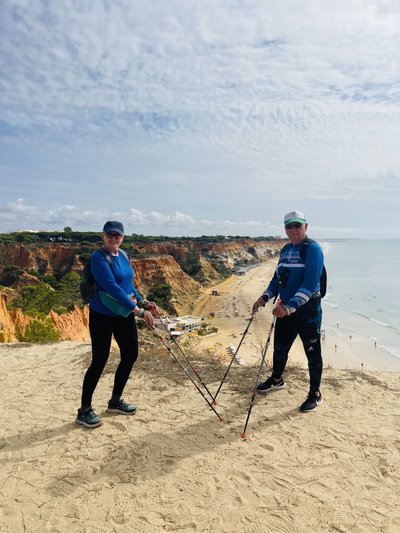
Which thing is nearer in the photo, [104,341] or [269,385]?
[104,341]

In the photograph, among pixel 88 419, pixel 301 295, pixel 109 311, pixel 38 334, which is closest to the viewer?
pixel 109 311

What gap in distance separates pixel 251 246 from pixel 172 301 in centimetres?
7638

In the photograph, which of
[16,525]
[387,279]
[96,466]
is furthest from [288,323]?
[387,279]

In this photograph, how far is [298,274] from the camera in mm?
4348

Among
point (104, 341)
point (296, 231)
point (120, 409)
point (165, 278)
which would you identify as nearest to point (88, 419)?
point (120, 409)

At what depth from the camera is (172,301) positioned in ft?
142

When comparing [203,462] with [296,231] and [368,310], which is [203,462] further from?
[368,310]

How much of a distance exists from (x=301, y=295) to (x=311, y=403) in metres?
1.62

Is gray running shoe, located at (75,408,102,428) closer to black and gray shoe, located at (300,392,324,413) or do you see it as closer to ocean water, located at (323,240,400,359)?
black and gray shoe, located at (300,392,324,413)

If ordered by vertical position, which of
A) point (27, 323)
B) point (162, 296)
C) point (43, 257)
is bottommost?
point (162, 296)

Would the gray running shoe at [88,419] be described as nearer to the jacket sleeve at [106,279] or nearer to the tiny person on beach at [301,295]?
the jacket sleeve at [106,279]

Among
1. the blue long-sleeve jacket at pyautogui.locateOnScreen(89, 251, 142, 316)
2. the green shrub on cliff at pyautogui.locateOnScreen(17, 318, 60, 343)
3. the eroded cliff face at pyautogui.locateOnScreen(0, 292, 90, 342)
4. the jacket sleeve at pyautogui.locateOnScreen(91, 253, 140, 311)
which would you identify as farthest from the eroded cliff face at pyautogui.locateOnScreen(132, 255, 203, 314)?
the jacket sleeve at pyautogui.locateOnScreen(91, 253, 140, 311)

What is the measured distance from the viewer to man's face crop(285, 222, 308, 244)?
14.2 ft

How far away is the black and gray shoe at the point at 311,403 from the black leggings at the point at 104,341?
7.68ft
